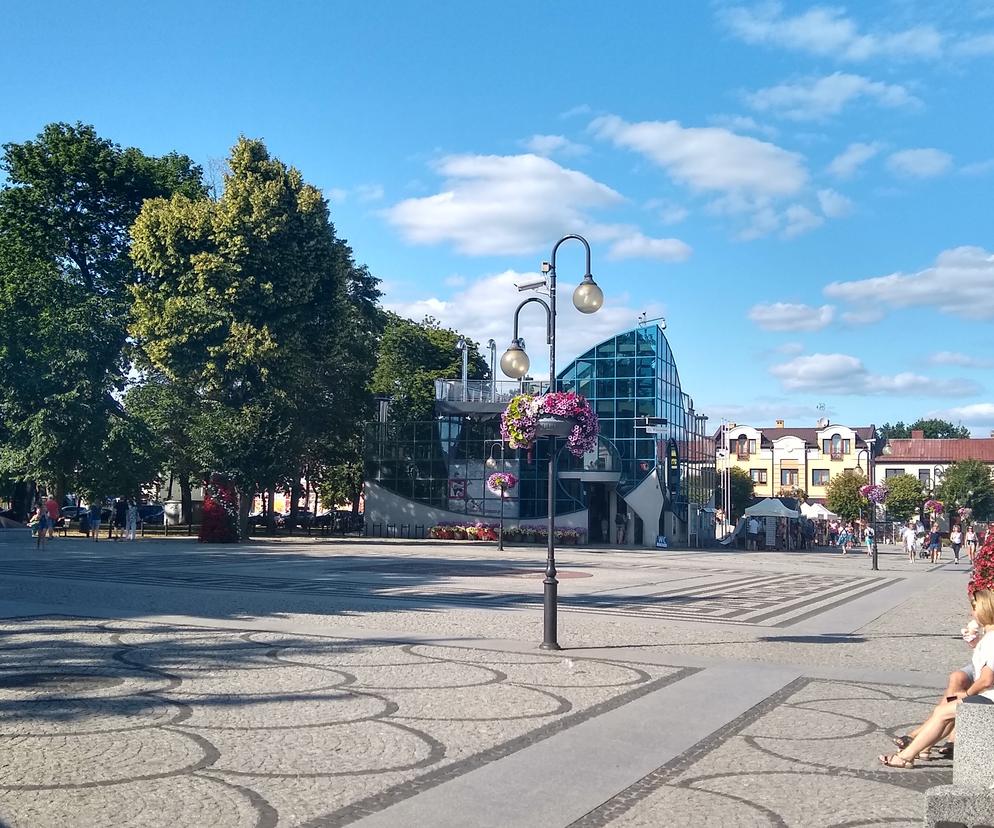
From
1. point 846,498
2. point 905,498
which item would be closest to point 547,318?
point 846,498

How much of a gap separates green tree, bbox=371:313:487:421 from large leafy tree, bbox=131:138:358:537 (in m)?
19.8

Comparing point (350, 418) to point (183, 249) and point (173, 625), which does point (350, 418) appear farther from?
point (173, 625)

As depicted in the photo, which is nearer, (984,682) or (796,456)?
(984,682)

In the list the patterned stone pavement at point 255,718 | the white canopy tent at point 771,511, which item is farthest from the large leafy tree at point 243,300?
the patterned stone pavement at point 255,718

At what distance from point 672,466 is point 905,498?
41.6 meters

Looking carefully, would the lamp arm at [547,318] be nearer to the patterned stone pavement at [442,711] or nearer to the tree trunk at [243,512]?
the patterned stone pavement at [442,711]

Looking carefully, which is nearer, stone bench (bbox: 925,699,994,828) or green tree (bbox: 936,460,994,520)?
stone bench (bbox: 925,699,994,828)

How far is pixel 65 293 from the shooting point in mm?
43000

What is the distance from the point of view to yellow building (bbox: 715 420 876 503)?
10075 cm

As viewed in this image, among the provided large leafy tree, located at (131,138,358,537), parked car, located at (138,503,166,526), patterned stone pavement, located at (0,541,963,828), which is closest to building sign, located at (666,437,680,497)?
large leafy tree, located at (131,138,358,537)

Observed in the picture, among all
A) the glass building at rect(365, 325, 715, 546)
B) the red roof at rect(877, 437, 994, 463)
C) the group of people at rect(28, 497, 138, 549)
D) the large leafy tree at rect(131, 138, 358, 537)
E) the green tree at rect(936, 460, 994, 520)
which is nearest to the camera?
the group of people at rect(28, 497, 138, 549)

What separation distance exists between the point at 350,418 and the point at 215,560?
24.5 metres

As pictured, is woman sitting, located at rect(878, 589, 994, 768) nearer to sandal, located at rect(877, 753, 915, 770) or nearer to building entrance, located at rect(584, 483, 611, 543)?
sandal, located at rect(877, 753, 915, 770)

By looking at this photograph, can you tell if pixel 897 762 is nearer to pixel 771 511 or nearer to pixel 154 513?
pixel 771 511
